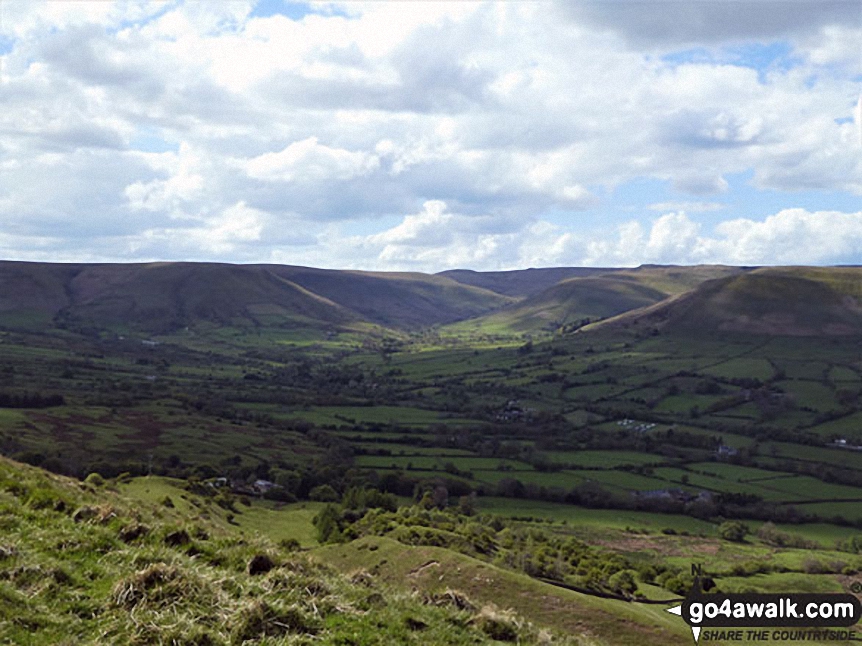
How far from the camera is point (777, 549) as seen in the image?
298 ft

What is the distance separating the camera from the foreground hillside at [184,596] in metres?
14.5

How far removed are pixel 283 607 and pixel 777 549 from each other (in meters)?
94.6

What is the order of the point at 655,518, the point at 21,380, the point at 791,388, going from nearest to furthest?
the point at 655,518 → the point at 21,380 → the point at 791,388

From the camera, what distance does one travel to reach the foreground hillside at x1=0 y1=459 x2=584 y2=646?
1448 cm

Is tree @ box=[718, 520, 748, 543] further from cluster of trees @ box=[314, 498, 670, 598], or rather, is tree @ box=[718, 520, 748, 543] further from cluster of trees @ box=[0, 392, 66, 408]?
cluster of trees @ box=[0, 392, 66, 408]

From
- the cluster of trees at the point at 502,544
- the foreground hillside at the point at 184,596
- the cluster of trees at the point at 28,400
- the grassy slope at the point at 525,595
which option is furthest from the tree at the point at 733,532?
the cluster of trees at the point at 28,400

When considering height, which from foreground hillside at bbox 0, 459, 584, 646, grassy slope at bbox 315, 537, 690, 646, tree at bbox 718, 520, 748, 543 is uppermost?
foreground hillside at bbox 0, 459, 584, 646

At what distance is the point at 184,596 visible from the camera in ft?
52.1

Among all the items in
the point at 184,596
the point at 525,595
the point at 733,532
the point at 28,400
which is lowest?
the point at 733,532

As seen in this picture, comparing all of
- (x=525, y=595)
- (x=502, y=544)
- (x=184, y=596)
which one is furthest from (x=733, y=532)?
(x=184, y=596)

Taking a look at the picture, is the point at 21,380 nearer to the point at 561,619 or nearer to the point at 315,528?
the point at 315,528

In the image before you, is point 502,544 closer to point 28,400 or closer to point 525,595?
point 525,595

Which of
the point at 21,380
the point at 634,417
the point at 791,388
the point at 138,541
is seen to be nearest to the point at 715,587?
the point at 138,541

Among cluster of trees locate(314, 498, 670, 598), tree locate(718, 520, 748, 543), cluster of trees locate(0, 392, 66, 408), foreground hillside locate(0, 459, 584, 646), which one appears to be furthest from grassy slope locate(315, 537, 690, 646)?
cluster of trees locate(0, 392, 66, 408)
